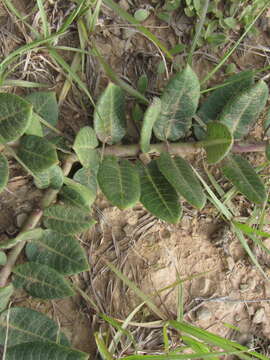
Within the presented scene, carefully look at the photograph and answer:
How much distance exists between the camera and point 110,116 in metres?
1.85

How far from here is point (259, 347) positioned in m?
2.05

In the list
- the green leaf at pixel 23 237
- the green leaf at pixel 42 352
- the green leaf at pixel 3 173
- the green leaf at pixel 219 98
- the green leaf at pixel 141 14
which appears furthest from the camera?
the green leaf at pixel 141 14

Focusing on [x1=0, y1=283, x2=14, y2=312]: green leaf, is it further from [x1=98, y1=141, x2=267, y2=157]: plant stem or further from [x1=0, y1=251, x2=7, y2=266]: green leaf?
[x1=98, y1=141, x2=267, y2=157]: plant stem

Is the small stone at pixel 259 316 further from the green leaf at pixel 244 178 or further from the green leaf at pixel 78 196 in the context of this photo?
the green leaf at pixel 78 196

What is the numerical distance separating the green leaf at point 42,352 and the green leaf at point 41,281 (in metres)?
0.21

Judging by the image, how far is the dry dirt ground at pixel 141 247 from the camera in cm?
195

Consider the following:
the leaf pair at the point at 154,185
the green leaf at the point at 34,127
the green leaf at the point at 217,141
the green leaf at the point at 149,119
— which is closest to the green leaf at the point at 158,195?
the leaf pair at the point at 154,185

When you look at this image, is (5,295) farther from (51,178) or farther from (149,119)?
(149,119)

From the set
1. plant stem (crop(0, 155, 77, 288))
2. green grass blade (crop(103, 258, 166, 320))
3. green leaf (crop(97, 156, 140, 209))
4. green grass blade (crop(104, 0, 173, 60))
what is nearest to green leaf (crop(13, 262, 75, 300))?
plant stem (crop(0, 155, 77, 288))

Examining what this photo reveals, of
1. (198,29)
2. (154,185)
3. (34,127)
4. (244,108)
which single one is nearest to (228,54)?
(198,29)

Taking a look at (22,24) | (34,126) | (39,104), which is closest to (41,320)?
(34,126)

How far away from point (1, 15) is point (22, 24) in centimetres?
10

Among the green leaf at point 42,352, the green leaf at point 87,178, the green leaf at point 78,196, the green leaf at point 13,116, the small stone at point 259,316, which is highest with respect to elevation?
the green leaf at point 13,116

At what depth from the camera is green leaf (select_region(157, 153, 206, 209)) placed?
64.7 inches
